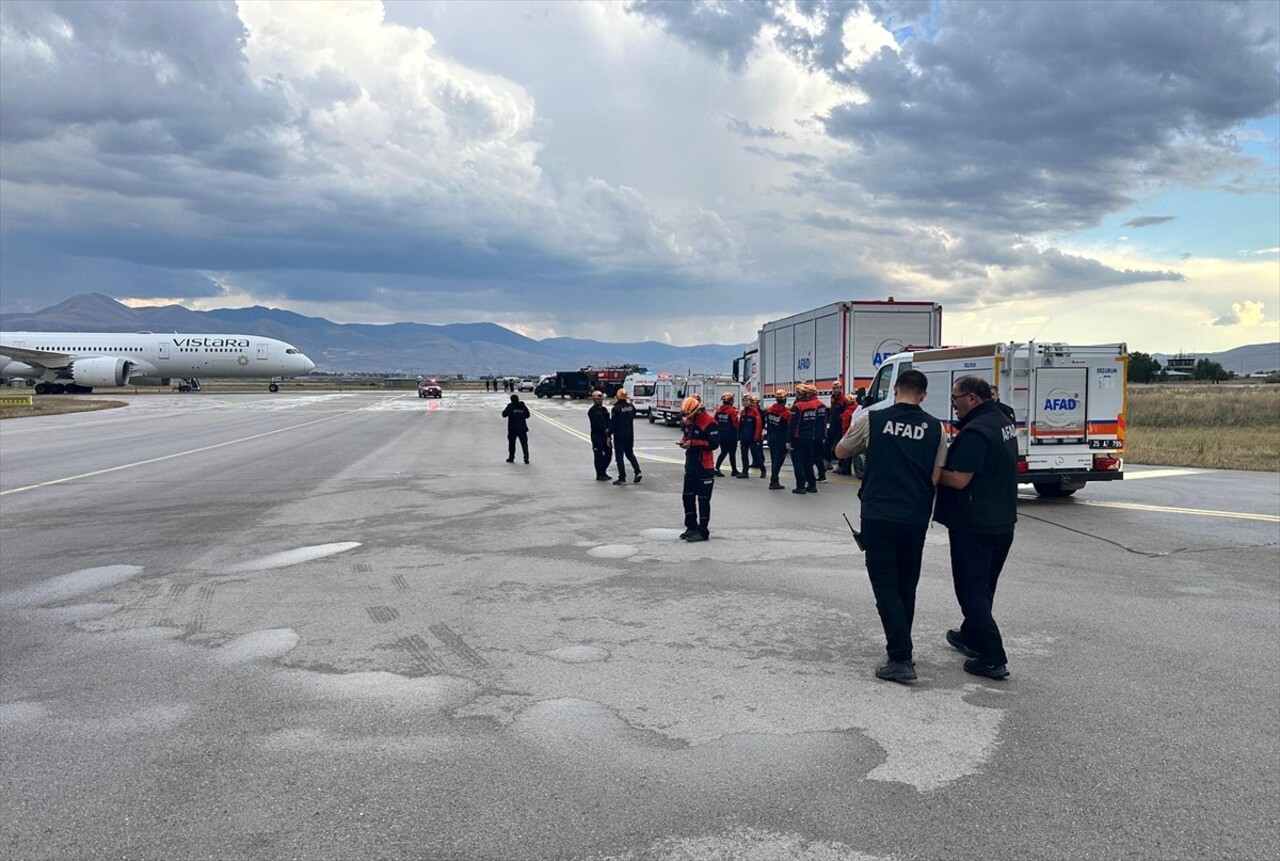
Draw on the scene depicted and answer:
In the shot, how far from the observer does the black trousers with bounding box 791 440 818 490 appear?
14.4 m

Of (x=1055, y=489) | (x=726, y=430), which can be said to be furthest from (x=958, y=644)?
(x=726, y=430)

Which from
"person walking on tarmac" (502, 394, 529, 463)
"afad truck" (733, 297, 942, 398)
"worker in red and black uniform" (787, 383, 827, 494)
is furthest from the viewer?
"afad truck" (733, 297, 942, 398)

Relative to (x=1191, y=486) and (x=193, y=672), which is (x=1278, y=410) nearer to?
(x=1191, y=486)

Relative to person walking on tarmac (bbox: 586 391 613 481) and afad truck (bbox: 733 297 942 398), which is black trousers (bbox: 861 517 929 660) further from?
afad truck (bbox: 733 297 942 398)

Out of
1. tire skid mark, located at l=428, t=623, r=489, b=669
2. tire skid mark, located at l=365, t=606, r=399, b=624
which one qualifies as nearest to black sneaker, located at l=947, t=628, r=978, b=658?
tire skid mark, located at l=428, t=623, r=489, b=669

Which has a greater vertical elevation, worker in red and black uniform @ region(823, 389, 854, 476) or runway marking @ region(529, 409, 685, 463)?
worker in red and black uniform @ region(823, 389, 854, 476)

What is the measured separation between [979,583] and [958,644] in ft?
2.17

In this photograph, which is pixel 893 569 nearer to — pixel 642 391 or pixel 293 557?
pixel 293 557

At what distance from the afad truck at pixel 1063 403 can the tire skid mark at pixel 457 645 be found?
967 centimetres

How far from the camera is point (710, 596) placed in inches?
284

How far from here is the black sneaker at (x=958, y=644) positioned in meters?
5.53

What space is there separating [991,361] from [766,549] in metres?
5.85

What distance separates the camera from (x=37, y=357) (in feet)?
208

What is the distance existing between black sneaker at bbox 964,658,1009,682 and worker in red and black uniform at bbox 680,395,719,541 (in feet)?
15.0
